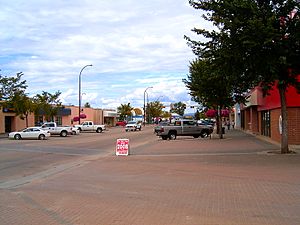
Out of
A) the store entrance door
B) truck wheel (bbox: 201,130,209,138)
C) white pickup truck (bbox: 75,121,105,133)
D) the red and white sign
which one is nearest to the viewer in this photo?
the red and white sign

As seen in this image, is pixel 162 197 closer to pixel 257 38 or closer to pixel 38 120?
pixel 257 38

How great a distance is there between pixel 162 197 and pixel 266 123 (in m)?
28.8

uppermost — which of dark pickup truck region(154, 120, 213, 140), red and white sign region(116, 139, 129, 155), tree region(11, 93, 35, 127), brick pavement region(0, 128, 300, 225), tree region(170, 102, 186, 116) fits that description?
tree region(170, 102, 186, 116)

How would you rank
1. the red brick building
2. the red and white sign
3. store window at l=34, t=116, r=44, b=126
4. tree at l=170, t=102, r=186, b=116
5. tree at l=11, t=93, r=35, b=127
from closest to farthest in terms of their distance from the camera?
the red and white sign
the red brick building
tree at l=11, t=93, r=35, b=127
store window at l=34, t=116, r=44, b=126
tree at l=170, t=102, r=186, b=116

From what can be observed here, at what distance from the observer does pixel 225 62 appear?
770 inches

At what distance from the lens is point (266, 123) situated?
37.1 meters

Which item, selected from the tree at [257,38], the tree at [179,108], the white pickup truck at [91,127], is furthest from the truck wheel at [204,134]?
the tree at [179,108]

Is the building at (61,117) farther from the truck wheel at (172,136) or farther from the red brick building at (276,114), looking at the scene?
the red brick building at (276,114)

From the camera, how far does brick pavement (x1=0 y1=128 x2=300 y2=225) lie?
7.82 m

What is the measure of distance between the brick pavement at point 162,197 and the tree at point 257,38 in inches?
190

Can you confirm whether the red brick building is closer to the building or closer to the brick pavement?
the brick pavement

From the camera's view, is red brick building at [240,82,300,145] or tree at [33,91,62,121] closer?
red brick building at [240,82,300,145]

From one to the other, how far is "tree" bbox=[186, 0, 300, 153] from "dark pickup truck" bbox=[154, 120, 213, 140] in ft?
63.9

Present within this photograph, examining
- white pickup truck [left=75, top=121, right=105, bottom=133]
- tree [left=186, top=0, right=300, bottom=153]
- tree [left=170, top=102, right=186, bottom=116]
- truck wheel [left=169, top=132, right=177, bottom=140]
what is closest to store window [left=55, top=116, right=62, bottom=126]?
white pickup truck [left=75, top=121, right=105, bottom=133]
